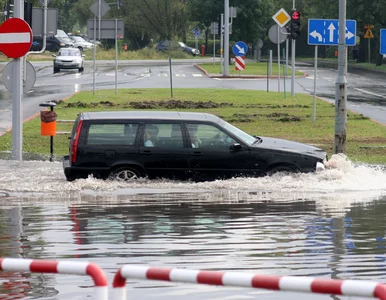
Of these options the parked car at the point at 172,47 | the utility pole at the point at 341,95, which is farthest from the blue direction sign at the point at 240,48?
the parked car at the point at 172,47

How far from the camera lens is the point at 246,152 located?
1661 centimetres

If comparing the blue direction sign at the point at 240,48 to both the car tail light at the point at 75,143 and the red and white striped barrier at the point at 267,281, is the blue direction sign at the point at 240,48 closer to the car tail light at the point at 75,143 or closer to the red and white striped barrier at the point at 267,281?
the car tail light at the point at 75,143

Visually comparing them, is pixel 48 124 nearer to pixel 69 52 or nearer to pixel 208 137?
pixel 208 137

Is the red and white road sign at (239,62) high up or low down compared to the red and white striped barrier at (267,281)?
up

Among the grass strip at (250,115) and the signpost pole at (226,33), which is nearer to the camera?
the grass strip at (250,115)

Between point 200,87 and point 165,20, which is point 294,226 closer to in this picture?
point 200,87

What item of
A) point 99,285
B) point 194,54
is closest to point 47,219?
point 99,285

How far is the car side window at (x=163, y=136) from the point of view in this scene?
16.7 m

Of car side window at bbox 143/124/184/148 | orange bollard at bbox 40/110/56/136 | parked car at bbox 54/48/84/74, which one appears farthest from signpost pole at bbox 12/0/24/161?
parked car at bbox 54/48/84/74

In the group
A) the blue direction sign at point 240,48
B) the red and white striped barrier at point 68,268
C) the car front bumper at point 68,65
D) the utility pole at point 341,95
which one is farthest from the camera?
the car front bumper at point 68,65

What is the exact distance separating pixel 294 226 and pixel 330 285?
782 cm

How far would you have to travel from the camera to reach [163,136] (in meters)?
16.7

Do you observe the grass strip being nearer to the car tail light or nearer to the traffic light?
the traffic light

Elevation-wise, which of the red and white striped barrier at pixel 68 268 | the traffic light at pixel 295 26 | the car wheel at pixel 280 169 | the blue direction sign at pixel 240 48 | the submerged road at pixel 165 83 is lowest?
the car wheel at pixel 280 169
